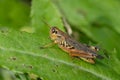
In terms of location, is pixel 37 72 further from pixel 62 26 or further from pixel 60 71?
pixel 62 26

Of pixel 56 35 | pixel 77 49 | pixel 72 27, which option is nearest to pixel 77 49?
pixel 77 49

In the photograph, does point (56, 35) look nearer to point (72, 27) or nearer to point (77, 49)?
point (77, 49)

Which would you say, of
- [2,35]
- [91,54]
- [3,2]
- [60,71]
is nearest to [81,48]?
[91,54]

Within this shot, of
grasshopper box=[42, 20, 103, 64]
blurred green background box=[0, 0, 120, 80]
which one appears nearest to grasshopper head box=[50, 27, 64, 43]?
grasshopper box=[42, 20, 103, 64]

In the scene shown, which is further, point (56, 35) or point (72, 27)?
point (72, 27)

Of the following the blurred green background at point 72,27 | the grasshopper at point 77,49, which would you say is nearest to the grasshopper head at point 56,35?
the grasshopper at point 77,49

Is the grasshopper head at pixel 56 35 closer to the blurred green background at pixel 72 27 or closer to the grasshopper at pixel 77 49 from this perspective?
the grasshopper at pixel 77 49
